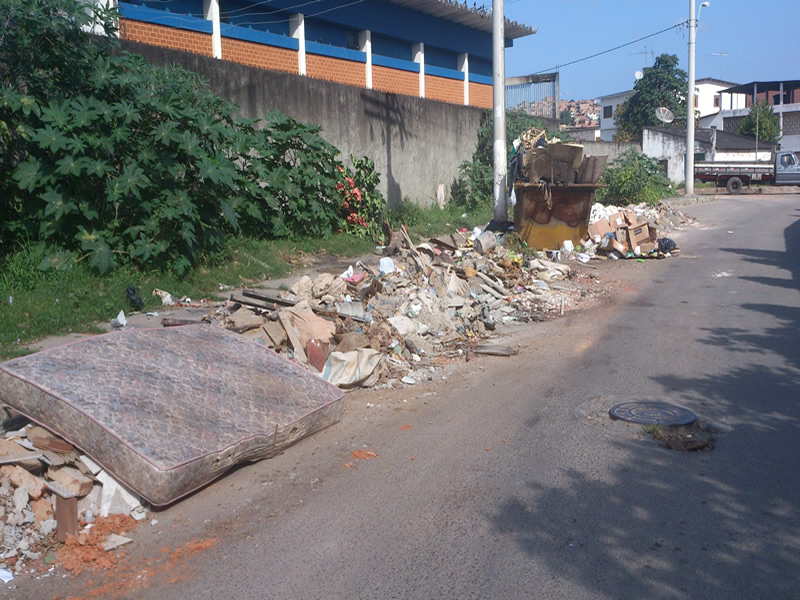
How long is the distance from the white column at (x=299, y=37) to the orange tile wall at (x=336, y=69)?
26cm

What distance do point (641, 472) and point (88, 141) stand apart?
7.23 m

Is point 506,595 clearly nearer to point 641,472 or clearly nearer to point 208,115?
point 641,472

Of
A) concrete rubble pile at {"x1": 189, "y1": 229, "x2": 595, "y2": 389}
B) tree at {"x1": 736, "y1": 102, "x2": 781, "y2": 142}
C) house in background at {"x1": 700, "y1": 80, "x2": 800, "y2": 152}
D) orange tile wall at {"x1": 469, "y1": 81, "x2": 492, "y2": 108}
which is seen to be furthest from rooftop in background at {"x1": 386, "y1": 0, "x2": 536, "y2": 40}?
house in background at {"x1": 700, "y1": 80, "x2": 800, "y2": 152}

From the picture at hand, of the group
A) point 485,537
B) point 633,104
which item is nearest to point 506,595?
point 485,537

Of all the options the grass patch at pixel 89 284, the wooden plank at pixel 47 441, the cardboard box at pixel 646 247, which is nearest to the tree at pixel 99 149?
the grass patch at pixel 89 284

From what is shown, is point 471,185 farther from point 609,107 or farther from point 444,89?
point 609,107

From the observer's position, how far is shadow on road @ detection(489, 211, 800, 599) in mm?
3525

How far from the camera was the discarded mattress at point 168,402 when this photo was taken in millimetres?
4363

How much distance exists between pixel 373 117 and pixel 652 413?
480 inches

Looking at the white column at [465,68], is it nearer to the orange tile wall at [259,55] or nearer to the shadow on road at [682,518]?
the orange tile wall at [259,55]

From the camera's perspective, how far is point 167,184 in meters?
9.35

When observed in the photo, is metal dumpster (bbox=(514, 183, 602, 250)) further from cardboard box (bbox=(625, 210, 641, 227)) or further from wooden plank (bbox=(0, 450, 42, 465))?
wooden plank (bbox=(0, 450, 42, 465))

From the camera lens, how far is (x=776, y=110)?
181ft

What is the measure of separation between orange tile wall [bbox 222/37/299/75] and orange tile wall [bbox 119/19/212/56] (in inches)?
27.7
